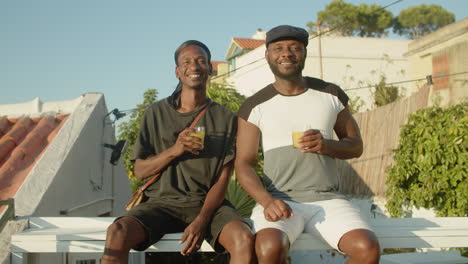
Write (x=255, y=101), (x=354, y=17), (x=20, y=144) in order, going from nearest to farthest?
1. (x=255, y=101)
2. (x=20, y=144)
3. (x=354, y=17)

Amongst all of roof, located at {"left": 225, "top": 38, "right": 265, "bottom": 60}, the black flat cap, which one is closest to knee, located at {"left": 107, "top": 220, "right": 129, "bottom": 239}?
the black flat cap

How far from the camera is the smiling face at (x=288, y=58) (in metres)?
3.26

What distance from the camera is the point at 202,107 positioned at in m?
3.46

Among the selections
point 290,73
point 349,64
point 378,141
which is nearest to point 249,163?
point 290,73

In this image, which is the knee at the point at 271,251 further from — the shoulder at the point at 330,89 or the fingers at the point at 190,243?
the shoulder at the point at 330,89

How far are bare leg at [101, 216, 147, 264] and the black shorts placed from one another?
3.2 inches

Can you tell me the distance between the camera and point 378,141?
11547mm

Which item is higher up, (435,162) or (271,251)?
(435,162)

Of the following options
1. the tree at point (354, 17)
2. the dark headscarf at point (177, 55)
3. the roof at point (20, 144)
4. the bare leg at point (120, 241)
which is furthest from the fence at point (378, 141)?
the tree at point (354, 17)

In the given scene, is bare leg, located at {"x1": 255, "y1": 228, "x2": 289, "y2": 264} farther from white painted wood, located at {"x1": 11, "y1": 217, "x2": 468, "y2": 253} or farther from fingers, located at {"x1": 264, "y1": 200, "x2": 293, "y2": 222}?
white painted wood, located at {"x1": 11, "y1": 217, "x2": 468, "y2": 253}

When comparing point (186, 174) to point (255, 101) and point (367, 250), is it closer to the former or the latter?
point (255, 101)

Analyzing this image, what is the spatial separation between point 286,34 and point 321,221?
4.00ft

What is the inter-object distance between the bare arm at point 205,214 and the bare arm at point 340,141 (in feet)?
2.01

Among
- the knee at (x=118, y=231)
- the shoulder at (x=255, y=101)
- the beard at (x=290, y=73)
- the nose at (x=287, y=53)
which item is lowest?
the knee at (x=118, y=231)
